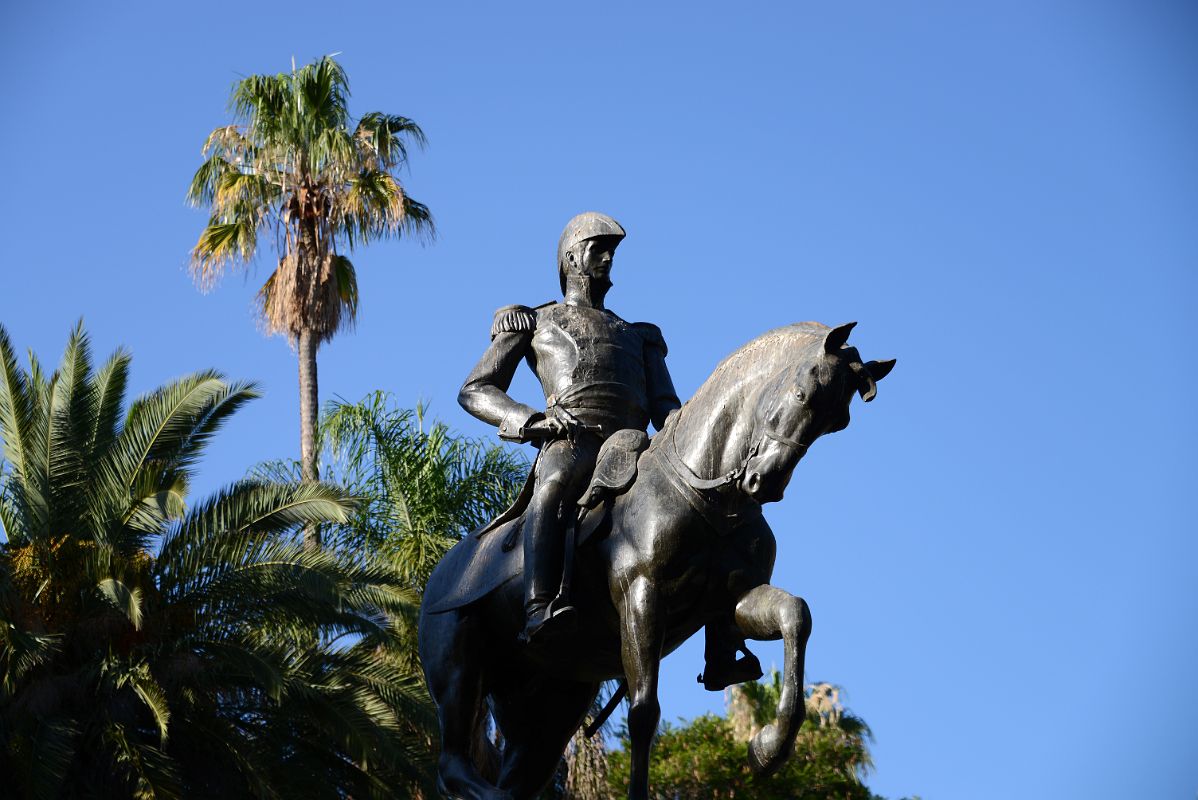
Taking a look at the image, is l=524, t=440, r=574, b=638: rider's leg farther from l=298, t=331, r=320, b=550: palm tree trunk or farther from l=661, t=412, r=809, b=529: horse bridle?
l=298, t=331, r=320, b=550: palm tree trunk

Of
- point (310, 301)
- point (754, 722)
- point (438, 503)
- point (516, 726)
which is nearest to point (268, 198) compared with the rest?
point (310, 301)

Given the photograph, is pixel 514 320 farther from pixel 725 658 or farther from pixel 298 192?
pixel 298 192

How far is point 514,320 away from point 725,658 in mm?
2249

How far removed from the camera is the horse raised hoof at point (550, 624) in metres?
9.15

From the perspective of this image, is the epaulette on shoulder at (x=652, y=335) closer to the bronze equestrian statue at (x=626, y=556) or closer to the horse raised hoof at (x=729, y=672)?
the bronze equestrian statue at (x=626, y=556)

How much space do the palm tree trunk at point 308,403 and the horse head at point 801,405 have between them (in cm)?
1903

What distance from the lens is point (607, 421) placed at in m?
9.91

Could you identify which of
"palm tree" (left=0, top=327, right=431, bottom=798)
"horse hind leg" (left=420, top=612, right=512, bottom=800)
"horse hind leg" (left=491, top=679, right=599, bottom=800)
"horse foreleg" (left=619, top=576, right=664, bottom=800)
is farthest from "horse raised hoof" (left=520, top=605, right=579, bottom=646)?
"palm tree" (left=0, top=327, right=431, bottom=798)

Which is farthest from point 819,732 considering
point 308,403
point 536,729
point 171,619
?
point 536,729

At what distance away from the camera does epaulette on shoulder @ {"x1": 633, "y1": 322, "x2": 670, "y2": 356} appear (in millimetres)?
10344

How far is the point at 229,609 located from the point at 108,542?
1510 millimetres

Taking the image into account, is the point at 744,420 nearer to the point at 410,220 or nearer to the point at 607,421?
the point at 607,421

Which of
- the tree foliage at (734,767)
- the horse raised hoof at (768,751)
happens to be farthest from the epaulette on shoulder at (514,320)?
the tree foliage at (734,767)

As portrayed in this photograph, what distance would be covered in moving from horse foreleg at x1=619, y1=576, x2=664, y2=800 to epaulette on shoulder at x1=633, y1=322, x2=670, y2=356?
1.84 metres
